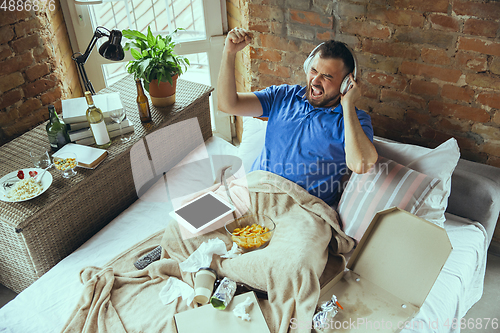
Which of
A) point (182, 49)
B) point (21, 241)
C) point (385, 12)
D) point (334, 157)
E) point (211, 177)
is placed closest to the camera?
point (21, 241)

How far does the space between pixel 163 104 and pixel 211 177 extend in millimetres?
481

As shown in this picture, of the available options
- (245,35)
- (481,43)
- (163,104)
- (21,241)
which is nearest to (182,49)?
(163,104)

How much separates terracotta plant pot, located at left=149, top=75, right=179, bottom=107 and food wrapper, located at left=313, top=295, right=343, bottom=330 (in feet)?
4.35

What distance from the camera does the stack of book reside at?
1748 millimetres

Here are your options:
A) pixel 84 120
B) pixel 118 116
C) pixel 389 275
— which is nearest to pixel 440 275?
pixel 389 275

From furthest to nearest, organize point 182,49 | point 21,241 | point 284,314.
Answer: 1. point 182,49
2. point 21,241
3. point 284,314

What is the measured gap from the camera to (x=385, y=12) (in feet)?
5.68

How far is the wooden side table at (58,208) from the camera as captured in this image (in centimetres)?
146

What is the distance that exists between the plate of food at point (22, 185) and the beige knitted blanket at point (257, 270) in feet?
1.23

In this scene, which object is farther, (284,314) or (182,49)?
(182,49)

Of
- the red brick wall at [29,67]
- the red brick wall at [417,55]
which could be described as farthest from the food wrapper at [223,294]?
the red brick wall at [29,67]

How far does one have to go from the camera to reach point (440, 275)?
1410mm

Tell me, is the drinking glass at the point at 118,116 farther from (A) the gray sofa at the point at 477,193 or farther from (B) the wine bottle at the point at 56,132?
(A) the gray sofa at the point at 477,193

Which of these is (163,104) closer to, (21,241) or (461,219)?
(21,241)
